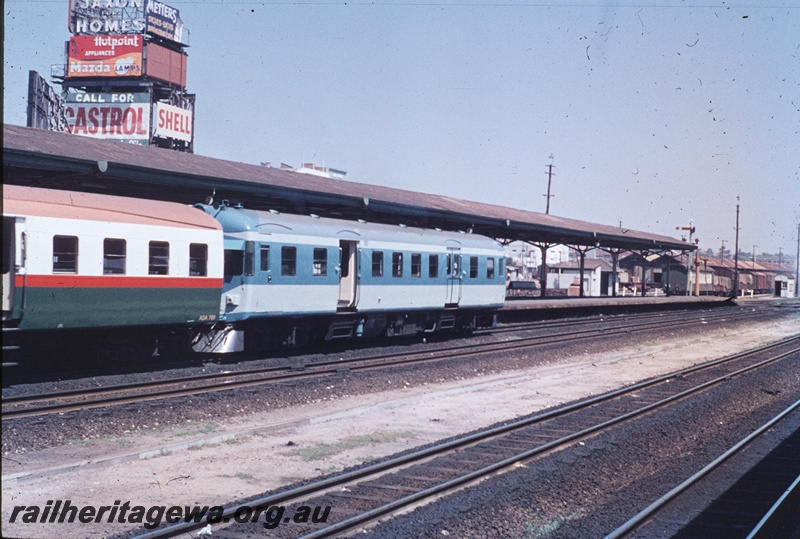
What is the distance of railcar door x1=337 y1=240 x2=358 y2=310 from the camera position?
2089 centimetres

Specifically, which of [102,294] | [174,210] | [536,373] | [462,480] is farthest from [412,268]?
[462,480]

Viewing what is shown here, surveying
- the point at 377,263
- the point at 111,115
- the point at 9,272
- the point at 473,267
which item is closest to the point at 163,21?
the point at 111,115

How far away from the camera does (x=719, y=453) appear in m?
11.9

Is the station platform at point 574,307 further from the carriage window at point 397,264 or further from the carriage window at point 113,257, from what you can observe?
the carriage window at point 113,257

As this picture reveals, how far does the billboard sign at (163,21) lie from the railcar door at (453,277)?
150ft

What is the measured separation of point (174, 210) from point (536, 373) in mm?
9714

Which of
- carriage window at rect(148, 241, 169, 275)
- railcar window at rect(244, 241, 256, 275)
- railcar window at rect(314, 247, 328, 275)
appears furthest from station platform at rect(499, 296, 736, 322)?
carriage window at rect(148, 241, 169, 275)

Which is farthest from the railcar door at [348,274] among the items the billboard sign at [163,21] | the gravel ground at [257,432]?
the billboard sign at [163,21]

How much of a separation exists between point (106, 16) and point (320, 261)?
51.7 meters

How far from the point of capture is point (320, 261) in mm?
19828

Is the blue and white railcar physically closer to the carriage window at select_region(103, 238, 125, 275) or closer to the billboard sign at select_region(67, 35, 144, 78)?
the carriage window at select_region(103, 238, 125, 275)

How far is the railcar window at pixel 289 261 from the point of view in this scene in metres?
18.7

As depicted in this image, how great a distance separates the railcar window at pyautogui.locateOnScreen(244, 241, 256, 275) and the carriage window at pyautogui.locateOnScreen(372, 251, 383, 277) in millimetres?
4442

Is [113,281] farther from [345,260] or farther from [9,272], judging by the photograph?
[345,260]
